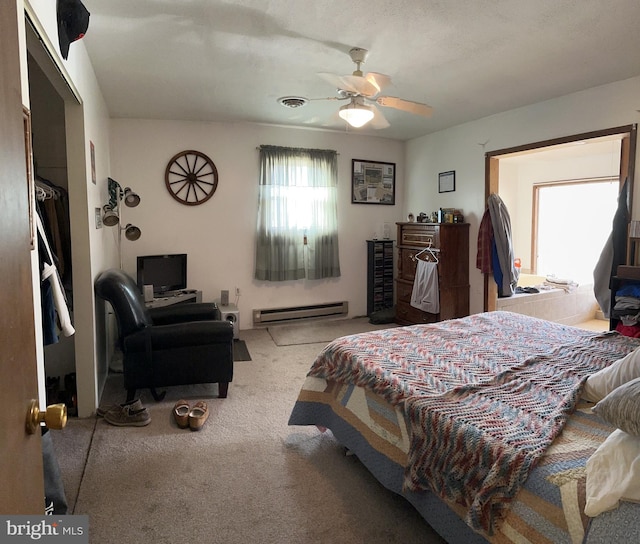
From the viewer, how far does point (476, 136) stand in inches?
188

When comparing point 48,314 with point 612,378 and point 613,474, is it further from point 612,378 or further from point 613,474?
point 612,378

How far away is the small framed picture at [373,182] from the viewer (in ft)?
Result: 18.8

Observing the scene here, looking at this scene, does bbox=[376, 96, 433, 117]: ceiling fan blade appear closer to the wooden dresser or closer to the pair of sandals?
the wooden dresser

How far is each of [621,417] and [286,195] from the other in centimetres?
447

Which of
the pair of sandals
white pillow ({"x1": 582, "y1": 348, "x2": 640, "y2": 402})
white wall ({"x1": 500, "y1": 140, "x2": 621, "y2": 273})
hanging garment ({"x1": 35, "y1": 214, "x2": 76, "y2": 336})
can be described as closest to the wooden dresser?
white wall ({"x1": 500, "y1": 140, "x2": 621, "y2": 273})

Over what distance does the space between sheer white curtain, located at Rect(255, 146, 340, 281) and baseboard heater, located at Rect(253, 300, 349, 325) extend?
1.39ft

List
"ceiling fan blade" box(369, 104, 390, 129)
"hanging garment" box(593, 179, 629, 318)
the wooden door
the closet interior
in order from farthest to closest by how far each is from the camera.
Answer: "hanging garment" box(593, 179, 629, 318) → "ceiling fan blade" box(369, 104, 390, 129) → the closet interior → the wooden door

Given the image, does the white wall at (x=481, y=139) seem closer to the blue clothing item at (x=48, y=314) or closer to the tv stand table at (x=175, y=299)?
the tv stand table at (x=175, y=299)

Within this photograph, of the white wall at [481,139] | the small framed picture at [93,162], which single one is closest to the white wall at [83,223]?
the small framed picture at [93,162]

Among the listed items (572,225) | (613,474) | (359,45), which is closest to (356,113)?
(359,45)

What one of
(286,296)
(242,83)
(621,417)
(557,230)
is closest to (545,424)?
(621,417)

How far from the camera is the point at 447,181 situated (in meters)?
5.24

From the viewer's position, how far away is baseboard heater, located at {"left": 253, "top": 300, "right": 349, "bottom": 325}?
535 cm

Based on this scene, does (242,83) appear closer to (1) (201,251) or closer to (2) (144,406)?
(1) (201,251)
